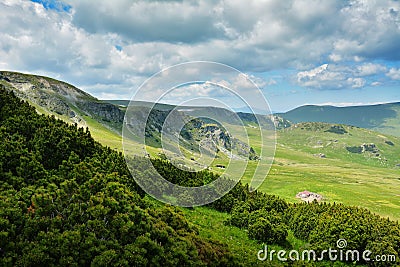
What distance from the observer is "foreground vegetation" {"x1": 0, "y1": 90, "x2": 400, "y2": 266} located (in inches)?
571

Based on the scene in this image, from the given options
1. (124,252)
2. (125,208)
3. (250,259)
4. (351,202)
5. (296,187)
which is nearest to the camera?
(124,252)

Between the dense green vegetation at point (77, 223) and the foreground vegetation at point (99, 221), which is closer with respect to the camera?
the dense green vegetation at point (77, 223)

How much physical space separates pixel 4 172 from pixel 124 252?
32.7 ft

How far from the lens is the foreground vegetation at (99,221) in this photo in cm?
1450

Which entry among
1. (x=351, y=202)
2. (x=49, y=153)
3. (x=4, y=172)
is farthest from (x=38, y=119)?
(x=351, y=202)

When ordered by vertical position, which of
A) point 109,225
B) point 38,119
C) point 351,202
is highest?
point 38,119

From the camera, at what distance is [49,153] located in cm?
2420

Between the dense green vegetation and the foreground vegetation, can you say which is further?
the foreground vegetation

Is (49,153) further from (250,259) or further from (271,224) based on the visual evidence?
(271,224)

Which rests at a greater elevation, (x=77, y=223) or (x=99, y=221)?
(x=99, y=221)

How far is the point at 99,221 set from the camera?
51.3ft

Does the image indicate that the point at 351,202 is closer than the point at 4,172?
No

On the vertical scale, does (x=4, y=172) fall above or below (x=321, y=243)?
above

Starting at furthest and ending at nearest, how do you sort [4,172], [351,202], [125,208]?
[351,202] < [4,172] < [125,208]
